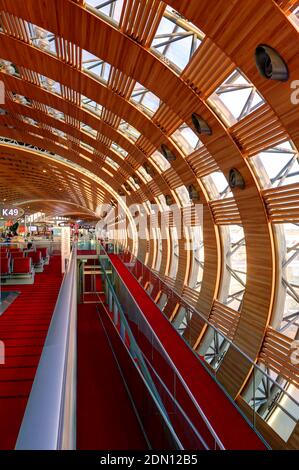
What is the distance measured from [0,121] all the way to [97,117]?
10.4 meters

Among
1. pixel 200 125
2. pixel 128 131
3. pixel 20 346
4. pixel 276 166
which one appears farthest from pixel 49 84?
pixel 20 346

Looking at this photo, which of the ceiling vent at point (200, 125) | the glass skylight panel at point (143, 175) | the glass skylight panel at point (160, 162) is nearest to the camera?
the ceiling vent at point (200, 125)

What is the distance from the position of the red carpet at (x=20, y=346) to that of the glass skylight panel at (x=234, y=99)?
6988mm

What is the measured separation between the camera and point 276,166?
1130 cm

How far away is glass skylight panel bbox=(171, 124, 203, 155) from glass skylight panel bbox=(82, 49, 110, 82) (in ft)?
11.5

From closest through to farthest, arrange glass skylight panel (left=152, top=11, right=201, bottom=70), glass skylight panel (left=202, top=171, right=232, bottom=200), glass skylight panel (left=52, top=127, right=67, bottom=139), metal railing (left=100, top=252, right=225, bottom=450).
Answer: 1. metal railing (left=100, top=252, right=225, bottom=450)
2. glass skylight panel (left=152, top=11, right=201, bottom=70)
3. glass skylight panel (left=202, top=171, right=232, bottom=200)
4. glass skylight panel (left=52, top=127, right=67, bottom=139)

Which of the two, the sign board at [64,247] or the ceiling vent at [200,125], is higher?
the ceiling vent at [200,125]

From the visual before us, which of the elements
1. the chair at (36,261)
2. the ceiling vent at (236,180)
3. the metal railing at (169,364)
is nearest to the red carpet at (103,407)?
the metal railing at (169,364)

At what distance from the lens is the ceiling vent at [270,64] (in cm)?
668

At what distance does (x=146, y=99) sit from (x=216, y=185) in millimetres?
→ 4560

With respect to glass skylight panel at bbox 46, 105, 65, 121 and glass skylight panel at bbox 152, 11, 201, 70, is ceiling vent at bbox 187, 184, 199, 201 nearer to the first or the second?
glass skylight panel at bbox 152, 11, 201, 70

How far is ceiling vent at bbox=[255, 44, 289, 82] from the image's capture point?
6680mm

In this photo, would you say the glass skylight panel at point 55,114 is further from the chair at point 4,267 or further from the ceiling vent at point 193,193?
the chair at point 4,267

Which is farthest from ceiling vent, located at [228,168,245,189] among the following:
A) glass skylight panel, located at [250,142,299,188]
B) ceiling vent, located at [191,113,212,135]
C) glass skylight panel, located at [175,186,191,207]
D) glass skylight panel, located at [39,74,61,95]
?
glass skylight panel, located at [39,74,61,95]
